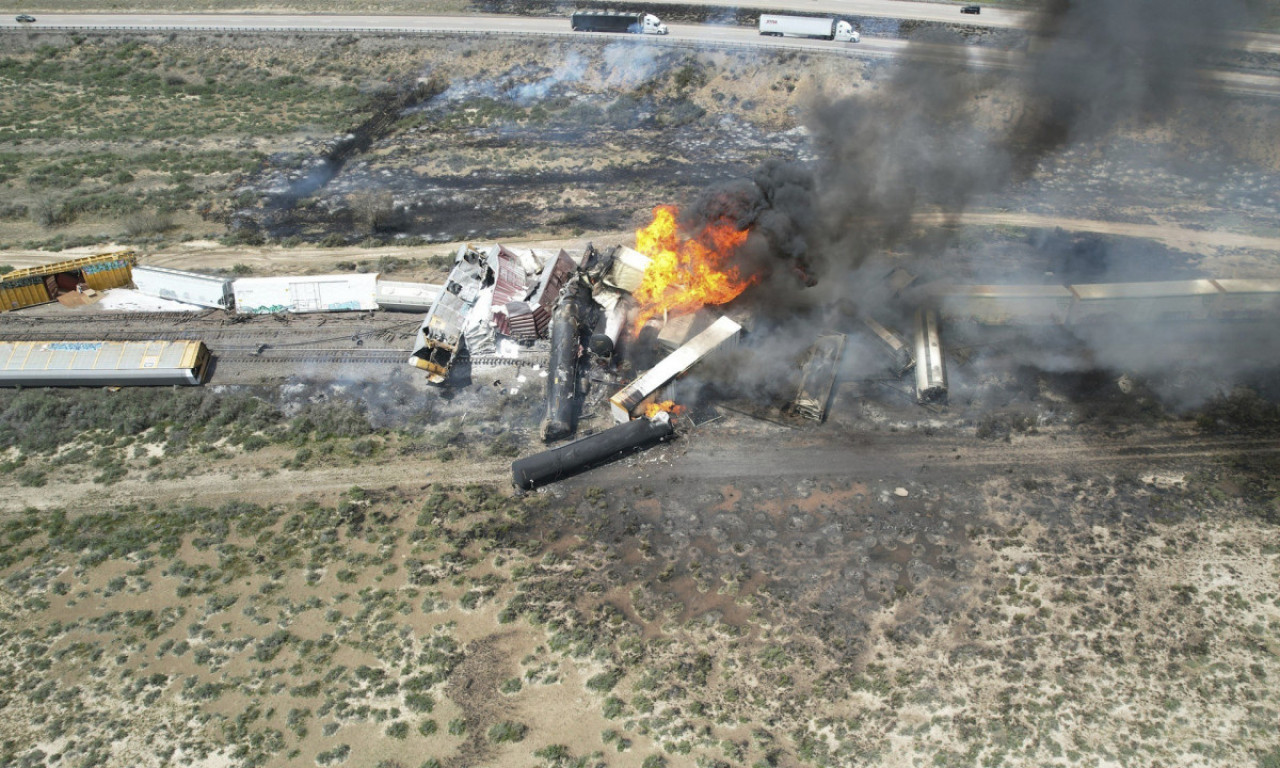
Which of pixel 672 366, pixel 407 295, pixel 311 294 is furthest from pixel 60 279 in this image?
pixel 672 366

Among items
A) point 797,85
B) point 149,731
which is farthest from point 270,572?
point 797,85

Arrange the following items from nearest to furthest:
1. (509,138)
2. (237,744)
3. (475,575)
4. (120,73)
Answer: (237,744) < (475,575) < (509,138) < (120,73)

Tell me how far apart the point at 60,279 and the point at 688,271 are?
120 feet

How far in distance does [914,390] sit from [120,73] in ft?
243

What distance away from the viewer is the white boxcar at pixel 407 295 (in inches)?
1578

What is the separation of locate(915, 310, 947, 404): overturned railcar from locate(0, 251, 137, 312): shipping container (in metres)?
44.6

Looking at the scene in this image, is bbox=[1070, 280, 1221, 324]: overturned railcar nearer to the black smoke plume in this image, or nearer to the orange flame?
the black smoke plume

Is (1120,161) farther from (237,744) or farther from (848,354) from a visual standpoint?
(237,744)

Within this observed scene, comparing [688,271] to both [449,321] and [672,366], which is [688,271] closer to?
[672,366]

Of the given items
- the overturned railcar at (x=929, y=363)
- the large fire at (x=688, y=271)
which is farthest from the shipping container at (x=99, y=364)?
the overturned railcar at (x=929, y=363)

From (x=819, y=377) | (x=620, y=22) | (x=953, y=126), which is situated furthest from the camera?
(x=620, y=22)

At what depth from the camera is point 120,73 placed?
67062 mm

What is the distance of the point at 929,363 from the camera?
35188mm

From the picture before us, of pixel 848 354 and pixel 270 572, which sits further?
pixel 848 354
